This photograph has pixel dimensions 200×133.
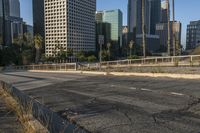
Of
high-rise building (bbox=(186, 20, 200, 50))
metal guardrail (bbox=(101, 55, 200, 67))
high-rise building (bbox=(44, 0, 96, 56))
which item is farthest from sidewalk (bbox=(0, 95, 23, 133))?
high-rise building (bbox=(44, 0, 96, 56))

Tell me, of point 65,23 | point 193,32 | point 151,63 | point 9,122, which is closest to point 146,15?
point 193,32

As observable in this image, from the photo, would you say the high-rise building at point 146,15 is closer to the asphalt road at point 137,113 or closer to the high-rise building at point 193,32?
the high-rise building at point 193,32

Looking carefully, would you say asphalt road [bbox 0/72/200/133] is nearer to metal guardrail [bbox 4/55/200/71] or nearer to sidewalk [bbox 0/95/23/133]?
sidewalk [bbox 0/95/23/133]

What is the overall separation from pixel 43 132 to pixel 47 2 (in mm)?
194426

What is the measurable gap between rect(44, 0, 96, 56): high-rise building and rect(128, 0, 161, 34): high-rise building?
31.4m

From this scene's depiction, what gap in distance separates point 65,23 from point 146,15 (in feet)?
160

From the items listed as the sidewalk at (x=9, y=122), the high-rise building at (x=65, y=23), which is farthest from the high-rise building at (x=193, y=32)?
the sidewalk at (x=9, y=122)

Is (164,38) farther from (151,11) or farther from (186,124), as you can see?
(186,124)

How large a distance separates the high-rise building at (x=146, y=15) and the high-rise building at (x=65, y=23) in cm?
3140

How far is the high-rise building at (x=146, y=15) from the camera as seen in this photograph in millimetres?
166288

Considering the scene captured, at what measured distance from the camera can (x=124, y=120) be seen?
25.0 ft

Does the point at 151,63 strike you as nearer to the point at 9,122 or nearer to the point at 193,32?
the point at 9,122

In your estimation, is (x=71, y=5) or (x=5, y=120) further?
(x=71, y=5)

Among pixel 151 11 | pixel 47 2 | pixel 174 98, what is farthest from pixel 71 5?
pixel 174 98
